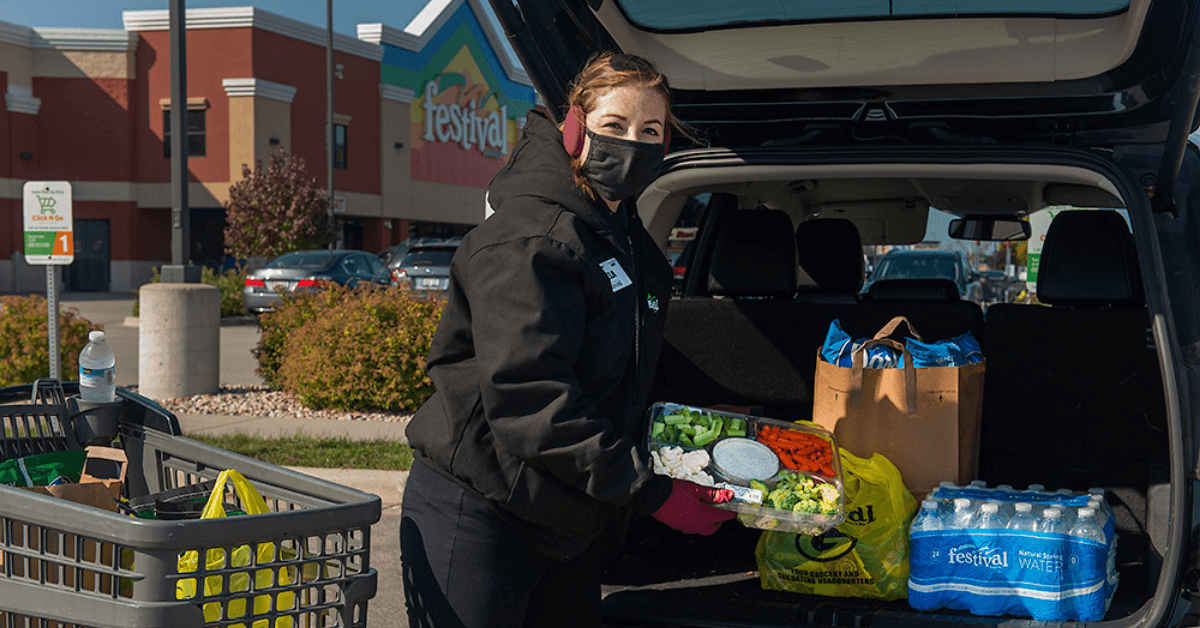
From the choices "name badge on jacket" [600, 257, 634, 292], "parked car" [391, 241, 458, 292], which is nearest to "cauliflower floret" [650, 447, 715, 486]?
"name badge on jacket" [600, 257, 634, 292]

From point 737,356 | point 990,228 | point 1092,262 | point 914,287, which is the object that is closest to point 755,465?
point 737,356

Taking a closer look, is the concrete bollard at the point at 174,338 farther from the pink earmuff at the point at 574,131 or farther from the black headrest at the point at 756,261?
the pink earmuff at the point at 574,131

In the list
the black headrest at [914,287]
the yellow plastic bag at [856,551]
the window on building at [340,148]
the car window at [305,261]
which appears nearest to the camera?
the yellow plastic bag at [856,551]

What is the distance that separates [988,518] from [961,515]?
81 mm

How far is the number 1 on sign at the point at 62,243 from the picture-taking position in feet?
25.7

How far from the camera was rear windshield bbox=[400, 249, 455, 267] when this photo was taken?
1767cm

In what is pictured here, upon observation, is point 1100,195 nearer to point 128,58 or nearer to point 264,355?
point 264,355

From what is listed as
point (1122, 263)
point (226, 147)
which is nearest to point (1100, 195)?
point (1122, 263)

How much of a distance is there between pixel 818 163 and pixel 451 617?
6.24ft

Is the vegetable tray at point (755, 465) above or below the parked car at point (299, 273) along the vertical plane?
below

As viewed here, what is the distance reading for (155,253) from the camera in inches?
1350

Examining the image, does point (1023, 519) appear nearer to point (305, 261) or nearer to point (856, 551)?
point (856, 551)

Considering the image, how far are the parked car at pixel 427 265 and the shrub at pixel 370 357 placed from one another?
706cm

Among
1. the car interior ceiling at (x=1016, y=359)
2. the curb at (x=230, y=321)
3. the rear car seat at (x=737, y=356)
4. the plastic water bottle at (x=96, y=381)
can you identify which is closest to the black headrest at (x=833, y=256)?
the car interior ceiling at (x=1016, y=359)
